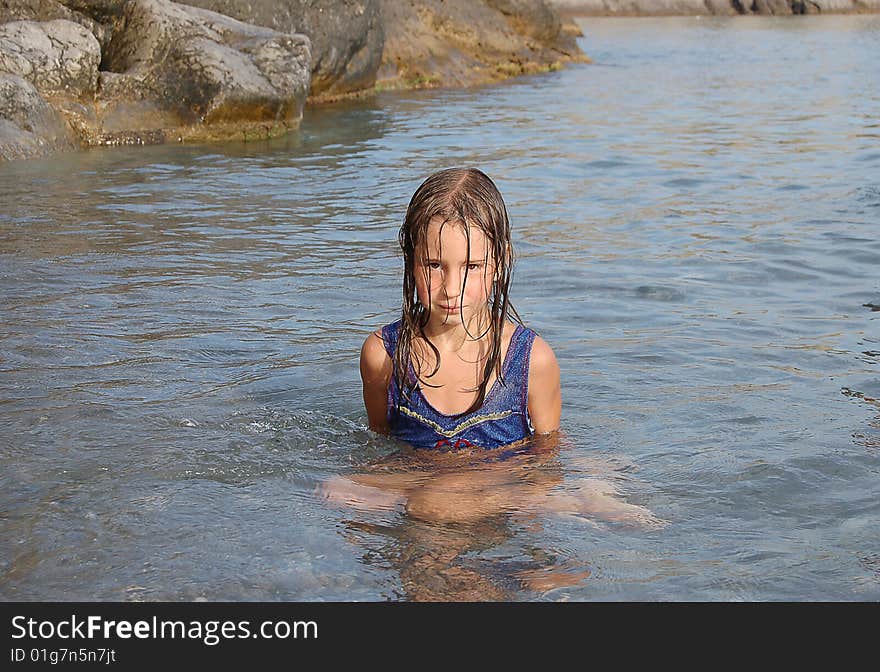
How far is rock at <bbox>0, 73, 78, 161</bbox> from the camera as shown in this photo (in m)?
10.9

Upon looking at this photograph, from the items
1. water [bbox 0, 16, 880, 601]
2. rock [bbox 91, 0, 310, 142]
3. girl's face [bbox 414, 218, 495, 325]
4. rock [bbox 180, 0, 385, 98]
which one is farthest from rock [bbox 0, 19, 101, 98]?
girl's face [bbox 414, 218, 495, 325]

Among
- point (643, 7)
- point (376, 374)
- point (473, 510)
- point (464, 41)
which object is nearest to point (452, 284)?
point (376, 374)

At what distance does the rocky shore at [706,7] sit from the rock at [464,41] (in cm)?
2491

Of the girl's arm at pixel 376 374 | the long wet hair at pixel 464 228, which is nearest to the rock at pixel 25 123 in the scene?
the girl's arm at pixel 376 374

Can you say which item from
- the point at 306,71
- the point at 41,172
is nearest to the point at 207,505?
the point at 41,172

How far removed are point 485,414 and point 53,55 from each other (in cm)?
945

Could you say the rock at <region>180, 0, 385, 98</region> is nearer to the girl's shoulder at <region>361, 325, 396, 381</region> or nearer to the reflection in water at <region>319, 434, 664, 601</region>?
the girl's shoulder at <region>361, 325, 396, 381</region>

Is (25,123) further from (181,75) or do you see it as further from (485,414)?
(485,414)

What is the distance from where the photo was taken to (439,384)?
13.5 ft

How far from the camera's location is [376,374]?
420cm

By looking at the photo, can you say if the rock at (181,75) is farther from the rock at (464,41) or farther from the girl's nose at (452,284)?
the girl's nose at (452,284)

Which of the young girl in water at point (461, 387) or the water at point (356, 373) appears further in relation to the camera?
the young girl in water at point (461, 387)

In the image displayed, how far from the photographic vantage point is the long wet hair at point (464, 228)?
3764mm
